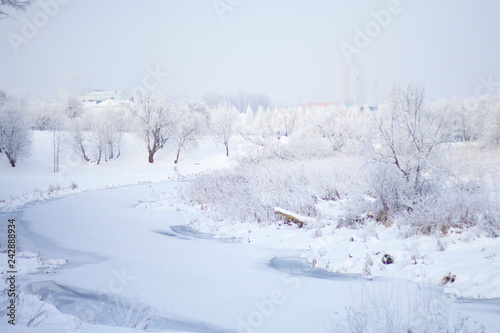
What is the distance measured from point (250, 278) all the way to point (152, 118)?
39895mm

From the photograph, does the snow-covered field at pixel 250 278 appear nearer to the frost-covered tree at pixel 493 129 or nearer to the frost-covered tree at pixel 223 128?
the frost-covered tree at pixel 493 129

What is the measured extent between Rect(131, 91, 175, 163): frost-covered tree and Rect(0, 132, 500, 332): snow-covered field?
32.5 metres

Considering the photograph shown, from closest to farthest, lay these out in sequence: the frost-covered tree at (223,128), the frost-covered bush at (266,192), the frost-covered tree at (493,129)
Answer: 1. the frost-covered bush at (266,192)
2. the frost-covered tree at (493,129)
3. the frost-covered tree at (223,128)

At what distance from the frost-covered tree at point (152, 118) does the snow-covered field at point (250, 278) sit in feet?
106

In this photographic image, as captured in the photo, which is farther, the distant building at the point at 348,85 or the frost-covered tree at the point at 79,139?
the distant building at the point at 348,85

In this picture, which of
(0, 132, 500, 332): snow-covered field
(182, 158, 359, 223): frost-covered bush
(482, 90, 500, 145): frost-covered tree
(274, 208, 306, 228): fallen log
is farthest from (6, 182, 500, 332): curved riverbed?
(482, 90, 500, 145): frost-covered tree

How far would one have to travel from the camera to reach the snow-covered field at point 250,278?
4345 mm

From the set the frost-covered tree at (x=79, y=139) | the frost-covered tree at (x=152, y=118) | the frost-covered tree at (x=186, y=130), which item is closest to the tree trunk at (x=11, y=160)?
the frost-covered tree at (x=79, y=139)

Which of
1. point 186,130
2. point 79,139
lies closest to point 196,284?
point 186,130

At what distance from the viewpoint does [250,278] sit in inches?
261

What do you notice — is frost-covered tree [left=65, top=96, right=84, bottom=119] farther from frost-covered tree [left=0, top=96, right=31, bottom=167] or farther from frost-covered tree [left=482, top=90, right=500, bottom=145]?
frost-covered tree [left=482, top=90, right=500, bottom=145]

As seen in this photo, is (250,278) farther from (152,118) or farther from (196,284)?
(152,118)

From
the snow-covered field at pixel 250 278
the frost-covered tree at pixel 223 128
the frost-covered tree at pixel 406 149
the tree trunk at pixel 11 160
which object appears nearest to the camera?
the snow-covered field at pixel 250 278

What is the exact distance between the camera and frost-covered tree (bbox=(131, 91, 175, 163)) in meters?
43.8
